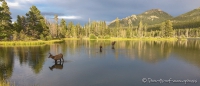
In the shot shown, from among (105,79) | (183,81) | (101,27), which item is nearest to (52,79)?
(105,79)

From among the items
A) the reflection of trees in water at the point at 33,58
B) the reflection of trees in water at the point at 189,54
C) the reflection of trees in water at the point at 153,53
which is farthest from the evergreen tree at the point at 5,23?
the reflection of trees in water at the point at 189,54

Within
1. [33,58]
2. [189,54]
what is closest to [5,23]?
[33,58]

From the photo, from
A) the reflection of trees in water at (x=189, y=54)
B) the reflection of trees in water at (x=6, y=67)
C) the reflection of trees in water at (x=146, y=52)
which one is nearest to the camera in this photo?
the reflection of trees in water at (x=6, y=67)

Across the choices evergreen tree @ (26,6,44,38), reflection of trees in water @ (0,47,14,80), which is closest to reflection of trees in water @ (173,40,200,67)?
reflection of trees in water @ (0,47,14,80)

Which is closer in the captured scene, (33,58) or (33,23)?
(33,58)

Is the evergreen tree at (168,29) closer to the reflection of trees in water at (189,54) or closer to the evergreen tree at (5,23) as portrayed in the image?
the reflection of trees in water at (189,54)

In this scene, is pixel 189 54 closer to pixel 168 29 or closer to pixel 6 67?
pixel 6 67

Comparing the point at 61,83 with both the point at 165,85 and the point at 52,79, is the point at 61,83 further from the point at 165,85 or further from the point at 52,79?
the point at 165,85

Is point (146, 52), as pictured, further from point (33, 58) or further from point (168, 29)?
point (168, 29)

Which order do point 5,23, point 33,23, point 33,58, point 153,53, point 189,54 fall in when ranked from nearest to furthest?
point 33,58 < point 189,54 < point 153,53 < point 5,23 < point 33,23

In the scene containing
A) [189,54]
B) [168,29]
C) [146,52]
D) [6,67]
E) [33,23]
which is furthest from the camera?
[168,29]

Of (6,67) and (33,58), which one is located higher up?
(33,58)

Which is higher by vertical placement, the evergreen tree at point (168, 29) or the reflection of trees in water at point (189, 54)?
the evergreen tree at point (168, 29)

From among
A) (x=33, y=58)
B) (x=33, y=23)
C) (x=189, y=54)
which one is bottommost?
(x=189, y=54)
